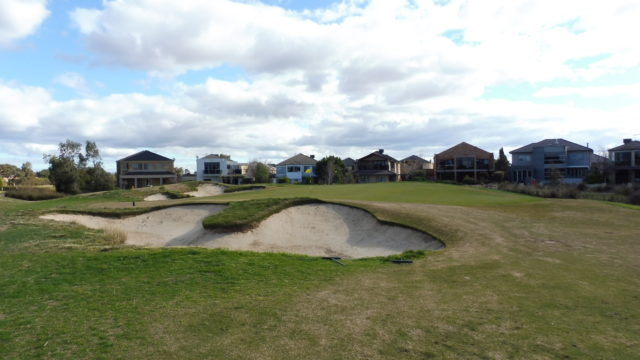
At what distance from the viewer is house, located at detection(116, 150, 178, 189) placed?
8100 centimetres

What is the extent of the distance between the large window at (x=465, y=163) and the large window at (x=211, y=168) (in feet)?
188

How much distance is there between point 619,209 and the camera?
2280cm

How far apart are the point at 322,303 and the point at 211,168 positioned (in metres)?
93.4

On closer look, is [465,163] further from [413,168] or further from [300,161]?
[300,161]

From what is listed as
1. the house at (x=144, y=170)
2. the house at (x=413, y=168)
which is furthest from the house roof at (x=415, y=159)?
the house at (x=144, y=170)

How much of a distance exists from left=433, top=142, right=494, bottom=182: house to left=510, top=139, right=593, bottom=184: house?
630cm

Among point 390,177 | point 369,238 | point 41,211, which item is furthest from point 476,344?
point 390,177

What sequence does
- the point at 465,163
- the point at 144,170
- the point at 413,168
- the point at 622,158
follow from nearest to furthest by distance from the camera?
the point at 622,158 → the point at 465,163 → the point at 144,170 → the point at 413,168

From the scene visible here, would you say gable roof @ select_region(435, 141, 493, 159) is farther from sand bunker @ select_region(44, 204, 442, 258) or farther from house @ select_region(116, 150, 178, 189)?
sand bunker @ select_region(44, 204, 442, 258)

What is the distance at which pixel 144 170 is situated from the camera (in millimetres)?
83375

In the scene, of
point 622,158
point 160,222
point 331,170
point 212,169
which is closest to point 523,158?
point 622,158

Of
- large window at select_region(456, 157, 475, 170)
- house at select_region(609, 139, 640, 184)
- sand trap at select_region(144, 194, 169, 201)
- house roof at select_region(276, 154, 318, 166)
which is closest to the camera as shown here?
sand trap at select_region(144, 194, 169, 201)

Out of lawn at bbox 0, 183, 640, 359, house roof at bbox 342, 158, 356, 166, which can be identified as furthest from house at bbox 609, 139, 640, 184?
lawn at bbox 0, 183, 640, 359

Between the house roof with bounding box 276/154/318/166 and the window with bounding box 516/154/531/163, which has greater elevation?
the house roof with bounding box 276/154/318/166
